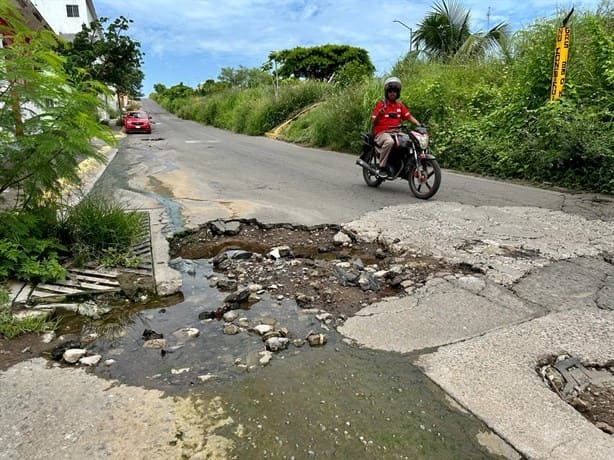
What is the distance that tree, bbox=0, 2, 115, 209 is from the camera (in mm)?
3932

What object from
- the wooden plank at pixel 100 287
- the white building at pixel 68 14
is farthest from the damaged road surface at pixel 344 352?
the white building at pixel 68 14

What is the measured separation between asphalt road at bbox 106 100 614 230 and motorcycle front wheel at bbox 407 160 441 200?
17cm

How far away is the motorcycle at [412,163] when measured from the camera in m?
7.31

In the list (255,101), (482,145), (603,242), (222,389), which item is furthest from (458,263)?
(255,101)

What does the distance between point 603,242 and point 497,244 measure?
4.01ft

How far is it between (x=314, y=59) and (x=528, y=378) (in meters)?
48.2

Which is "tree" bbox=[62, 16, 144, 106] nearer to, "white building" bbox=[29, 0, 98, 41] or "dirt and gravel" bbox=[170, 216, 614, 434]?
"white building" bbox=[29, 0, 98, 41]

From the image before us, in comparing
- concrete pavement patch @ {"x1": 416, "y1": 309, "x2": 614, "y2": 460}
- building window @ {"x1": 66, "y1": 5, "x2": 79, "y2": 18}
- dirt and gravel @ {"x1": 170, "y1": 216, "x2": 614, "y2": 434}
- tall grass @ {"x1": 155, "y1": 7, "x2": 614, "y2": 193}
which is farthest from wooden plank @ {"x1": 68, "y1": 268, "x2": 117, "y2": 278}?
building window @ {"x1": 66, "y1": 5, "x2": 79, "y2": 18}

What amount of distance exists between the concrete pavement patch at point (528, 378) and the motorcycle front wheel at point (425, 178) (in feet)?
13.1

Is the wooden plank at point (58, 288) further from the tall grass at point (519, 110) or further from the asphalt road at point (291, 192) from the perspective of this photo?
the tall grass at point (519, 110)

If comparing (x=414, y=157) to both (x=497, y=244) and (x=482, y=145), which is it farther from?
(x=482, y=145)

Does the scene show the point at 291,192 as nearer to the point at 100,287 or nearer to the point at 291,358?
the point at 100,287

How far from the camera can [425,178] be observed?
742cm

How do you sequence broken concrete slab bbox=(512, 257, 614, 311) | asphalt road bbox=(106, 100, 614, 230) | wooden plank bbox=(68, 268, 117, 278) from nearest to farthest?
broken concrete slab bbox=(512, 257, 614, 311)
wooden plank bbox=(68, 268, 117, 278)
asphalt road bbox=(106, 100, 614, 230)
